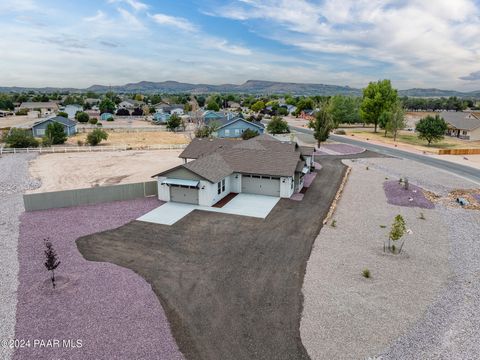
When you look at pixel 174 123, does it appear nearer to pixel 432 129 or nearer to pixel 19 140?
pixel 19 140

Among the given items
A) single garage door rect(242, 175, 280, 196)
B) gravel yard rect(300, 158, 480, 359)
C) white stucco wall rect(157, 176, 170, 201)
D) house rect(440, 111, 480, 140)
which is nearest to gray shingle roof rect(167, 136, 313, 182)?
single garage door rect(242, 175, 280, 196)

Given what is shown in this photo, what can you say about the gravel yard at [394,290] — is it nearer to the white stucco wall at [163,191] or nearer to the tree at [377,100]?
the white stucco wall at [163,191]

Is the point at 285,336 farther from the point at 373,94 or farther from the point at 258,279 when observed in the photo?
the point at 373,94

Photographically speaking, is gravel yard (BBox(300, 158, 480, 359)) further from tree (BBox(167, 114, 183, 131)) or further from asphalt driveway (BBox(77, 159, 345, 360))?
tree (BBox(167, 114, 183, 131))

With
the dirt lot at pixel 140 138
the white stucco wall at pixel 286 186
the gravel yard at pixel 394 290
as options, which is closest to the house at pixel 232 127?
the dirt lot at pixel 140 138

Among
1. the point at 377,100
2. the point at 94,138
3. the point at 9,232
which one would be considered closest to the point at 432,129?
the point at 377,100

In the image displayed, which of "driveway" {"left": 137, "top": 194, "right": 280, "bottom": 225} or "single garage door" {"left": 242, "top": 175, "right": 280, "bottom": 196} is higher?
"single garage door" {"left": 242, "top": 175, "right": 280, "bottom": 196}

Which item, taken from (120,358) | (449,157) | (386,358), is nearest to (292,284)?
(386,358)
